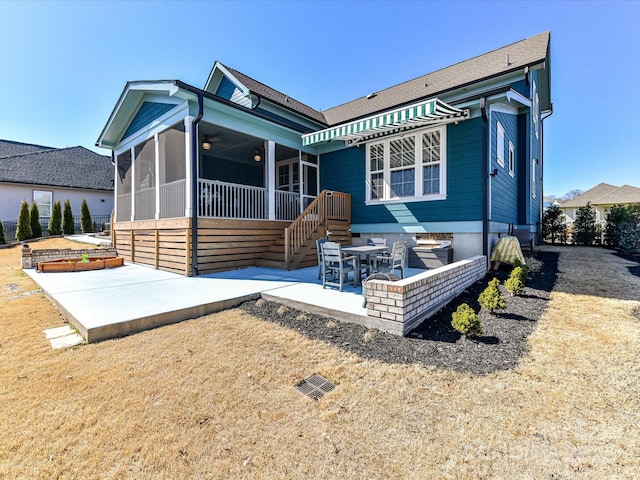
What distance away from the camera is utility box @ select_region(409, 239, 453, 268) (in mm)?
7949

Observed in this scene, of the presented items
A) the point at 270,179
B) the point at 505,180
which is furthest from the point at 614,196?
the point at 270,179

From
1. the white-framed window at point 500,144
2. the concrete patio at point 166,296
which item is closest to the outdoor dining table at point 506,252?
the white-framed window at point 500,144

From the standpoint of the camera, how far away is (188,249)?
7316mm

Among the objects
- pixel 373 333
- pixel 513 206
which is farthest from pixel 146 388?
pixel 513 206

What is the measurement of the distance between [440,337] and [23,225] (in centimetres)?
2235

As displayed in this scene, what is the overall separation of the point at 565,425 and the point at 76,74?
20.8 meters

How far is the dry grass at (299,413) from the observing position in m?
1.72

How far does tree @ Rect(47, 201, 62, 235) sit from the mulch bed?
2018 cm

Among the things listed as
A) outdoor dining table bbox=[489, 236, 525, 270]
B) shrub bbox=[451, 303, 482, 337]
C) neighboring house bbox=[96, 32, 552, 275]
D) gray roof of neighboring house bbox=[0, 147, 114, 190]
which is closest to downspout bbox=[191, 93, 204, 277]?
neighboring house bbox=[96, 32, 552, 275]

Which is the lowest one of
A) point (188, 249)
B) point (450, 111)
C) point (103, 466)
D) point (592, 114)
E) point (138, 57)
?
point (103, 466)

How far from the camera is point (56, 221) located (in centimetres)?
1809

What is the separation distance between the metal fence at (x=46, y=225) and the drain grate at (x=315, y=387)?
2275 centimetres

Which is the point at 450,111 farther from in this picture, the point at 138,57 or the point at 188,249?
the point at 138,57

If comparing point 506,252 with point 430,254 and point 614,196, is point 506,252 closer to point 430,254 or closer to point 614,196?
point 430,254
